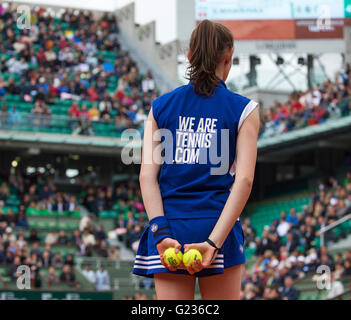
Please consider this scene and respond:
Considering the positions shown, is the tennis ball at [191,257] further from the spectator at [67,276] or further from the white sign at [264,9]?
the white sign at [264,9]

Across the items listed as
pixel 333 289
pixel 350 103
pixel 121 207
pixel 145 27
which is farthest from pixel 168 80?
pixel 333 289

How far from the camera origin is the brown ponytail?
2.83 metres

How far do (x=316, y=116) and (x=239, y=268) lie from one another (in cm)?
1986

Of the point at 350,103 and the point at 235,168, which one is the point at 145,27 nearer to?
the point at 350,103

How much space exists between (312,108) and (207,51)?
65.2 ft

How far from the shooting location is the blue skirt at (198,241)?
2.69 metres

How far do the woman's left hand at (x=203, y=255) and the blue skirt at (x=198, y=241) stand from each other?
0.05 metres

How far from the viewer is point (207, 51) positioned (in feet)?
9.32

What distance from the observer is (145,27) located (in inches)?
1190

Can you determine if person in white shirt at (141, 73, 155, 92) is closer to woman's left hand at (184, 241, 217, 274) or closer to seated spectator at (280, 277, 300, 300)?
seated spectator at (280, 277, 300, 300)

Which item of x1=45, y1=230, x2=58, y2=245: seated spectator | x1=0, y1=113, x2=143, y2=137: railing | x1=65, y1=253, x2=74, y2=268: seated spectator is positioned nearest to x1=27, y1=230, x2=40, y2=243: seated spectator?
x1=45, y1=230, x2=58, y2=245: seated spectator

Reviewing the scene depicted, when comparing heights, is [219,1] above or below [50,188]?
above

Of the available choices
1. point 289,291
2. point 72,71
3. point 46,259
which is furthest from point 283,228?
point 72,71

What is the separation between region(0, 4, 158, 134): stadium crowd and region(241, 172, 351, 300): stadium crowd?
19.4 ft
